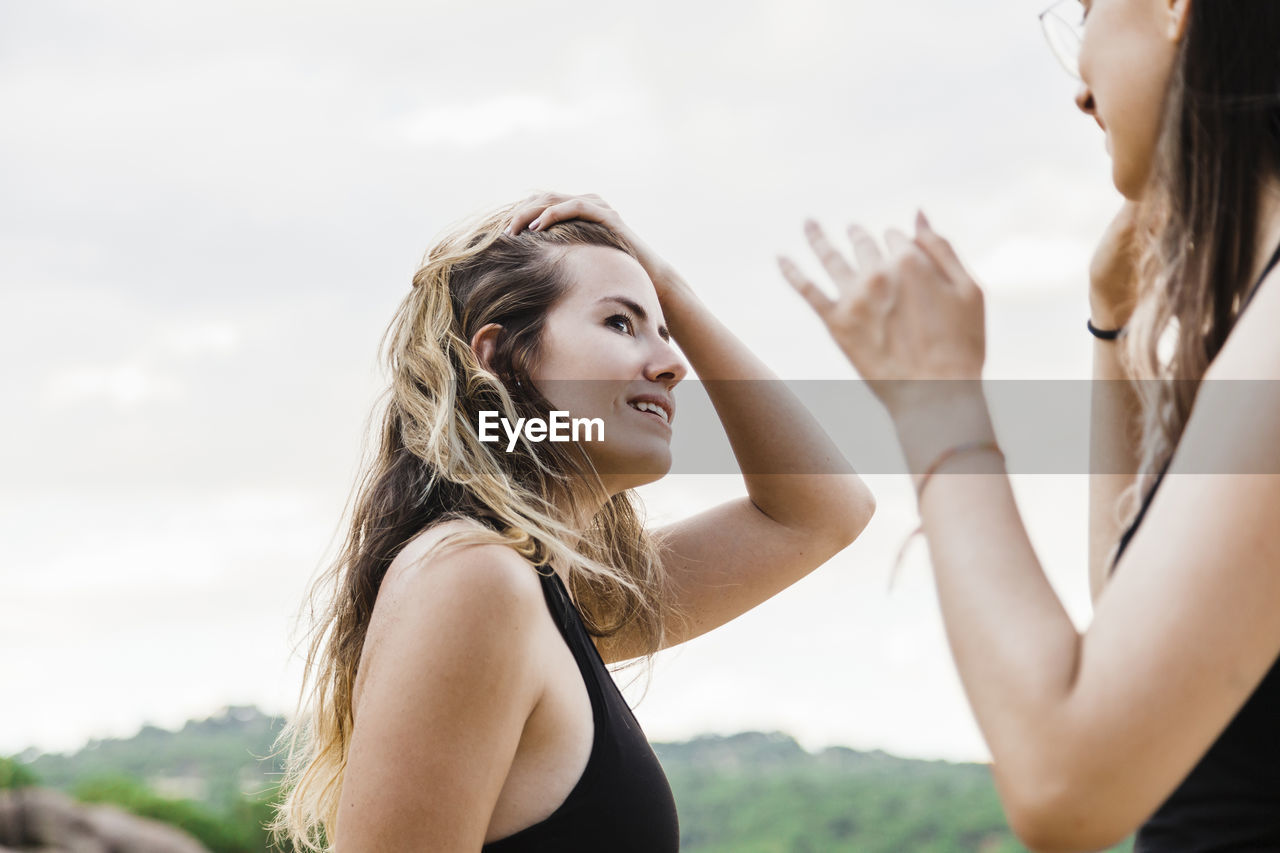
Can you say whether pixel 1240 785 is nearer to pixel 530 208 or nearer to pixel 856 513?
pixel 856 513

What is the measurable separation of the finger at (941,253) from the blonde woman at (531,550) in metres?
0.96

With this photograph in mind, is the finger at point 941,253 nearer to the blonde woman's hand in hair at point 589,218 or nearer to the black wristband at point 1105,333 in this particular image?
the black wristband at point 1105,333

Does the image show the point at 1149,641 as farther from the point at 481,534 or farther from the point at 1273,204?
the point at 481,534

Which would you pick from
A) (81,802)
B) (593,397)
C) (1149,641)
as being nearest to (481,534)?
(593,397)

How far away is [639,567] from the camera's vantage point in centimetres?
273

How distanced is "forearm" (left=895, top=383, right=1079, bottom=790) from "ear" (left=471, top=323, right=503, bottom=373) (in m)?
1.48

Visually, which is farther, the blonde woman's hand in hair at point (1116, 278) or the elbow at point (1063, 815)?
the blonde woman's hand in hair at point (1116, 278)

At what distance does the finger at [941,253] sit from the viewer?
113cm

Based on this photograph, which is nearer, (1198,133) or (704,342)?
(1198,133)

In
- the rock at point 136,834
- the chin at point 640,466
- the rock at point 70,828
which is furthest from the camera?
the rock at point 136,834

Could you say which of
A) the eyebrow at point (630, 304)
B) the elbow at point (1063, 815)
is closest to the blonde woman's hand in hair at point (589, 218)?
the eyebrow at point (630, 304)

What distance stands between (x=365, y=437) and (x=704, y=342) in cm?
84

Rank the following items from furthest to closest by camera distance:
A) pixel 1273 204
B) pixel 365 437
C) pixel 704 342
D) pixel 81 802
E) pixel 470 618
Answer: pixel 81 802, pixel 704 342, pixel 365 437, pixel 470 618, pixel 1273 204

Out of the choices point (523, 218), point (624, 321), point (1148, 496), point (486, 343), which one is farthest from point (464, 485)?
point (1148, 496)
